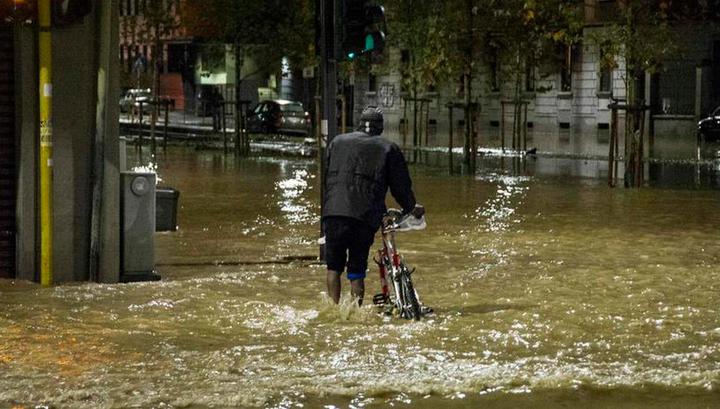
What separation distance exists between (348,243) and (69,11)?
357cm

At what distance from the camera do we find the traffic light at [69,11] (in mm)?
13055

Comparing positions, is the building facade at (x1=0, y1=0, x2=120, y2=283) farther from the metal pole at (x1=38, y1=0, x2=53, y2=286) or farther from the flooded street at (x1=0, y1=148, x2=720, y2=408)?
the flooded street at (x1=0, y1=148, x2=720, y2=408)

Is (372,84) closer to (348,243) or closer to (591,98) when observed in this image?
(591,98)

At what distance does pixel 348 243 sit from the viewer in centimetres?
1140

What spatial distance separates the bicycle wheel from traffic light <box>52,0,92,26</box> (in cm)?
398

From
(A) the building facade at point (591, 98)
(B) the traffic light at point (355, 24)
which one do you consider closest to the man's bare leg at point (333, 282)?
(B) the traffic light at point (355, 24)

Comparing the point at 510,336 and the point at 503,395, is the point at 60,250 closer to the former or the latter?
the point at 510,336

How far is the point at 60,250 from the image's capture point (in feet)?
44.4

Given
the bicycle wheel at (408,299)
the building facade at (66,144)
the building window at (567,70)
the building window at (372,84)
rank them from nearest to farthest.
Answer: the bicycle wheel at (408,299) < the building facade at (66,144) < the building window at (567,70) < the building window at (372,84)

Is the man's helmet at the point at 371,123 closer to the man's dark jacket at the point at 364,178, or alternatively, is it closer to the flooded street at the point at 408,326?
the man's dark jacket at the point at 364,178

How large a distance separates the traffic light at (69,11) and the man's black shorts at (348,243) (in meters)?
3.27

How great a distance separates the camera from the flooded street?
8727mm

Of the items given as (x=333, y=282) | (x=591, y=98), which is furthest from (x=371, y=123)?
(x=591, y=98)

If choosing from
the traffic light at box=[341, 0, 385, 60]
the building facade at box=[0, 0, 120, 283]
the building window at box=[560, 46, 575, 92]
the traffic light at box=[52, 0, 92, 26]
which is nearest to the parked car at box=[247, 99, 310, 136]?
the building window at box=[560, 46, 575, 92]
